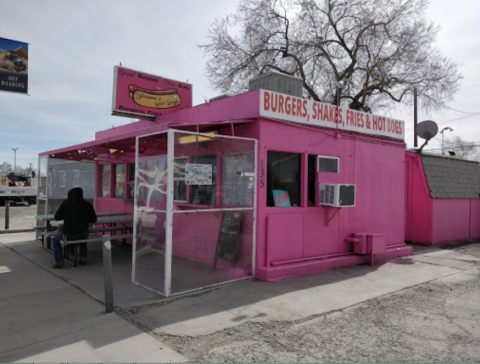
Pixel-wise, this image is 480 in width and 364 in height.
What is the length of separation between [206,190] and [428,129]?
8089 millimetres

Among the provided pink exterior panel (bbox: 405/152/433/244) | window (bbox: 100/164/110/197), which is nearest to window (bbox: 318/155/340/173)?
pink exterior panel (bbox: 405/152/433/244)

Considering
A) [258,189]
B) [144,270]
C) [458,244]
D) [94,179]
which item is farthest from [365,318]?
[94,179]

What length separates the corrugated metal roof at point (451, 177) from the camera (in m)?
11.0

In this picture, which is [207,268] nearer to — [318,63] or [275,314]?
[275,314]

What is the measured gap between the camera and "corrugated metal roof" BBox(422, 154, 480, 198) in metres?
11.0

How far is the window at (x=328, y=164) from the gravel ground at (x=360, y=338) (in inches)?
121

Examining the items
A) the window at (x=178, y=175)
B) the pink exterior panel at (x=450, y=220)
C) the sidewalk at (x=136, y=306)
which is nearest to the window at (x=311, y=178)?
the sidewalk at (x=136, y=306)

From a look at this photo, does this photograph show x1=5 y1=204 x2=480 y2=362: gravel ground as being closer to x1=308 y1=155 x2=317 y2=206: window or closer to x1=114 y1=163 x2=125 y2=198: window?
x1=308 y1=155 x2=317 y2=206: window

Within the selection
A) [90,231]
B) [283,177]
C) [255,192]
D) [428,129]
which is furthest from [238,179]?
[428,129]

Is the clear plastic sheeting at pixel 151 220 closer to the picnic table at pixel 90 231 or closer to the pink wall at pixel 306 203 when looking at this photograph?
the pink wall at pixel 306 203

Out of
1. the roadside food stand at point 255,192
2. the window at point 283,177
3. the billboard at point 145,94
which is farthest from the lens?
the billboard at point 145,94

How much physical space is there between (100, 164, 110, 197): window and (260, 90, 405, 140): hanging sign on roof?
22.1 ft

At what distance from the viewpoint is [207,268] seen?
6.23 metres

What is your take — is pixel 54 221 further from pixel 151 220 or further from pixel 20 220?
pixel 20 220
